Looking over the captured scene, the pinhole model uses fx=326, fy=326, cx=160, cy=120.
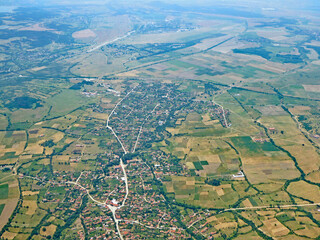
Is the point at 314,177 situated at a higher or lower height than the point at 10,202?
higher

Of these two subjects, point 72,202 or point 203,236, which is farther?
point 72,202

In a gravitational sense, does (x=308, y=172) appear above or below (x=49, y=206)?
above

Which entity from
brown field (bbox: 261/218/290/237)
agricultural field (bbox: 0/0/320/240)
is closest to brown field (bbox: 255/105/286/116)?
agricultural field (bbox: 0/0/320/240)

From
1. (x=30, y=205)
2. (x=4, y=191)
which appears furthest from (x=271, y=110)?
(x=4, y=191)

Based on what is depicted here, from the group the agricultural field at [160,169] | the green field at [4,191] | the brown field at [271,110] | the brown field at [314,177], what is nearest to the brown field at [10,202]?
the agricultural field at [160,169]

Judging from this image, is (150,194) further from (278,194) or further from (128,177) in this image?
(278,194)

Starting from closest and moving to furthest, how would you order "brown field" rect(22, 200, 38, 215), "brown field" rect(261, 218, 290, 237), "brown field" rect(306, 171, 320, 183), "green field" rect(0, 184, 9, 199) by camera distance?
"brown field" rect(261, 218, 290, 237) → "brown field" rect(22, 200, 38, 215) → "green field" rect(0, 184, 9, 199) → "brown field" rect(306, 171, 320, 183)

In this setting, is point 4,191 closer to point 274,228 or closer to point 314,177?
point 274,228

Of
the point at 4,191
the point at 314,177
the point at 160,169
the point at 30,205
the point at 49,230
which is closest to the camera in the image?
the point at 49,230

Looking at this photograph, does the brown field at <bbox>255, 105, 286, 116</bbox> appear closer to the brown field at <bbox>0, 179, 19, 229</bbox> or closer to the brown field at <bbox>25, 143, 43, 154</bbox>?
the brown field at <bbox>25, 143, 43, 154</bbox>

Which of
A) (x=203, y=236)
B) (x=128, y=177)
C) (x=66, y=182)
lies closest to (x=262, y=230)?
(x=203, y=236)

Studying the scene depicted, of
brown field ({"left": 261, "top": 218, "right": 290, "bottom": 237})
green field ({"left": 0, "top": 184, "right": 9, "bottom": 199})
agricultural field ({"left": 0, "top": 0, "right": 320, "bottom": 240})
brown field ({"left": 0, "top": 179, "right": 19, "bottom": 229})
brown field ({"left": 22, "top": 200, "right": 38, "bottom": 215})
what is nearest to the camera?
brown field ({"left": 261, "top": 218, "right": 290, "bottom": 237})
